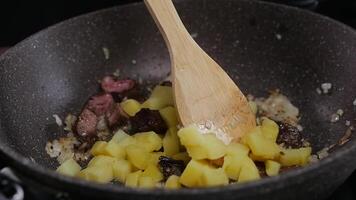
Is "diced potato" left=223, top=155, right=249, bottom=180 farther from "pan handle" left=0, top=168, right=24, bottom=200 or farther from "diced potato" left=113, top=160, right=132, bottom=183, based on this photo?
"pan handle" left=0, top=168, right=24, bottom=200

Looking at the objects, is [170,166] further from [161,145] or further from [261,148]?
[261,148]

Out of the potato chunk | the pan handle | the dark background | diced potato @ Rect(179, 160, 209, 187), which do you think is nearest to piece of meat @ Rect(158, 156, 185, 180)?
diced potato @ Rect(179, 160, 209, 187)

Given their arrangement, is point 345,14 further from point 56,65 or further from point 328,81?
point 56,65

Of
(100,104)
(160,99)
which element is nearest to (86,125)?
(100,104)

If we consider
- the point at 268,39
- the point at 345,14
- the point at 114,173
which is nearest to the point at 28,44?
the point at 114,173

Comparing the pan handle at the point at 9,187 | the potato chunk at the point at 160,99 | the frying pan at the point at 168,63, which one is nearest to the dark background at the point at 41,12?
the frying pan at the point at 168,63

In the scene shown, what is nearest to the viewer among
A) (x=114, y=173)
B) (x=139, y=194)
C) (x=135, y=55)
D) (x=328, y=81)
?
(x=139, y=194)
